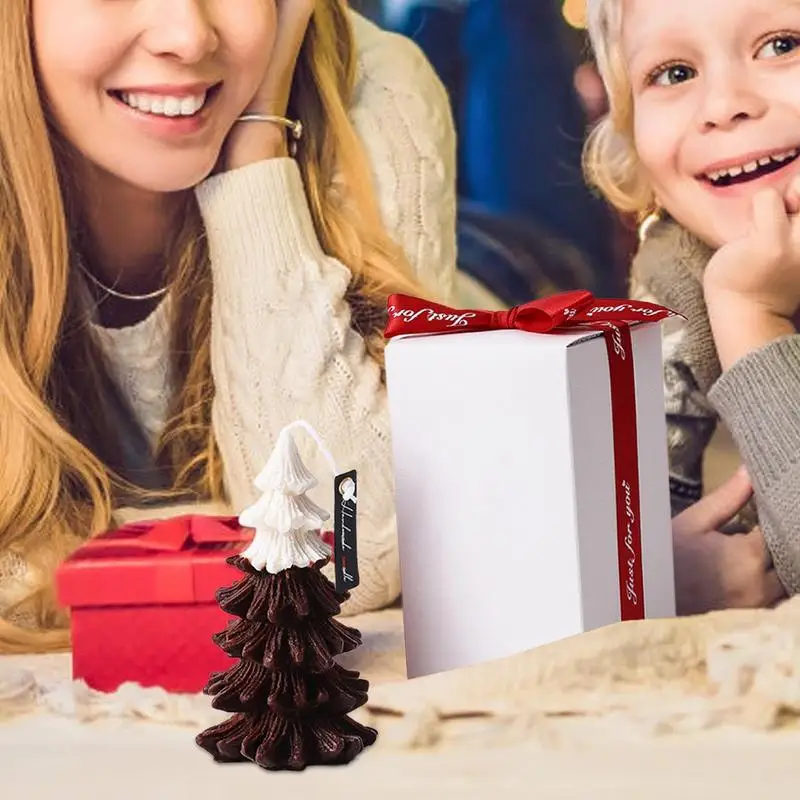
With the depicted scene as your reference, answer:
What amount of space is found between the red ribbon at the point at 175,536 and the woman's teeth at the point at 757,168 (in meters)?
0.70

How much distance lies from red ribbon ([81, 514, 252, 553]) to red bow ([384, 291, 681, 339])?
0.87 feet

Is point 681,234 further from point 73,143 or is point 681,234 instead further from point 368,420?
point 73,143

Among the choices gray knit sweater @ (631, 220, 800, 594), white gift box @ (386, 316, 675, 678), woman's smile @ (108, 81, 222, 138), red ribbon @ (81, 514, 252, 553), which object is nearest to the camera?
white gift box @ (386, 316, 675, 678)

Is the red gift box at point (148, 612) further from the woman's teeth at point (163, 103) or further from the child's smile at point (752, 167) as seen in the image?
the child's smile at point (752, 167)

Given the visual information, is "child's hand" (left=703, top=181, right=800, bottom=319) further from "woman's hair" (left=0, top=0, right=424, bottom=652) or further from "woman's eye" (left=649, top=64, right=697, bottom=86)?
"woman's hair" (left=0, top=0, right=424, bottom=652)

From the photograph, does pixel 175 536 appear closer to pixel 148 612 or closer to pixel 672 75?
pixel 148 612

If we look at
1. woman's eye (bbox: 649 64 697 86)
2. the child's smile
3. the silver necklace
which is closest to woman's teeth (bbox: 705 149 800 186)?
the child's smile

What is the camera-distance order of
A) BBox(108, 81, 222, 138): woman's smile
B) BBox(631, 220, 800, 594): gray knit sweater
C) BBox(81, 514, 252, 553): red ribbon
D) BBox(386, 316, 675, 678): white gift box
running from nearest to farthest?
BBox(386, 316, 675, 678): white gift box
BBox(81, 514, 252, 553): red ribbon
BBox(631, 220, 800, 594): gray knit sweater
BBox(108, 81, 222, 138): woman's smile

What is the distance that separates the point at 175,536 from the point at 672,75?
0.78m

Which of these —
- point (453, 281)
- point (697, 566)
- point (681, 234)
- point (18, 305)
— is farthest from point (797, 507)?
point (18, 305)

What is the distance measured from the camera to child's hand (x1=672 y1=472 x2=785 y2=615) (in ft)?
4.25

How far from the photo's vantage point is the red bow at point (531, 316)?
106 centimetres

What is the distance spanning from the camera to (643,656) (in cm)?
107

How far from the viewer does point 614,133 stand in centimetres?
139
